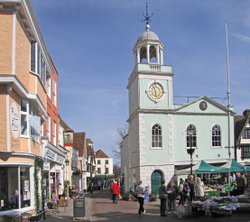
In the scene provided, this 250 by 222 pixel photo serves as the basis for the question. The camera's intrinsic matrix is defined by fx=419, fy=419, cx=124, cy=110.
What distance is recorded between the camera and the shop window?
16.4 metres

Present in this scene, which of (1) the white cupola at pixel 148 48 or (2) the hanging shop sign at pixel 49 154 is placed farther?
(1) the white cupola at pixel 148 48

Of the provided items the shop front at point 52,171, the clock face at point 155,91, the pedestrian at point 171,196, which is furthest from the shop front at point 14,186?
the clock face at point 155,91

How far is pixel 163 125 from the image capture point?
3922 centimetres

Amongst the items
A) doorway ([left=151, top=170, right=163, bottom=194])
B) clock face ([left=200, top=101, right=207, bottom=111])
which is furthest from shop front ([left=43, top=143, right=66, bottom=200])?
clock face ([left=200, top=101, right=207, bottom=111])

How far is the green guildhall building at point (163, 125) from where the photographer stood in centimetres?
3862

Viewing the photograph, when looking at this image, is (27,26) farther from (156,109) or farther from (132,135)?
(132,135)

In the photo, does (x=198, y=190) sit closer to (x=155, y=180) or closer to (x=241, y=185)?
(x=241, y=185)

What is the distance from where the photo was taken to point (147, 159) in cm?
3853

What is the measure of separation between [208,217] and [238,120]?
34.4 metres

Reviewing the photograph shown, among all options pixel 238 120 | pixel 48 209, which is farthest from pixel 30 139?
pixel 238 120

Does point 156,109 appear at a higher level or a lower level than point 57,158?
higher

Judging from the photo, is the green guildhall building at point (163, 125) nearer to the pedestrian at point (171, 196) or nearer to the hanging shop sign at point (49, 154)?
the hanging shop sign at point (49, 154)

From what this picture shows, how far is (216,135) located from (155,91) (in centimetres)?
761

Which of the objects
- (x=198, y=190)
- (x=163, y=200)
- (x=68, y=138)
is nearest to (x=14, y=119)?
(x=163, y=200)
